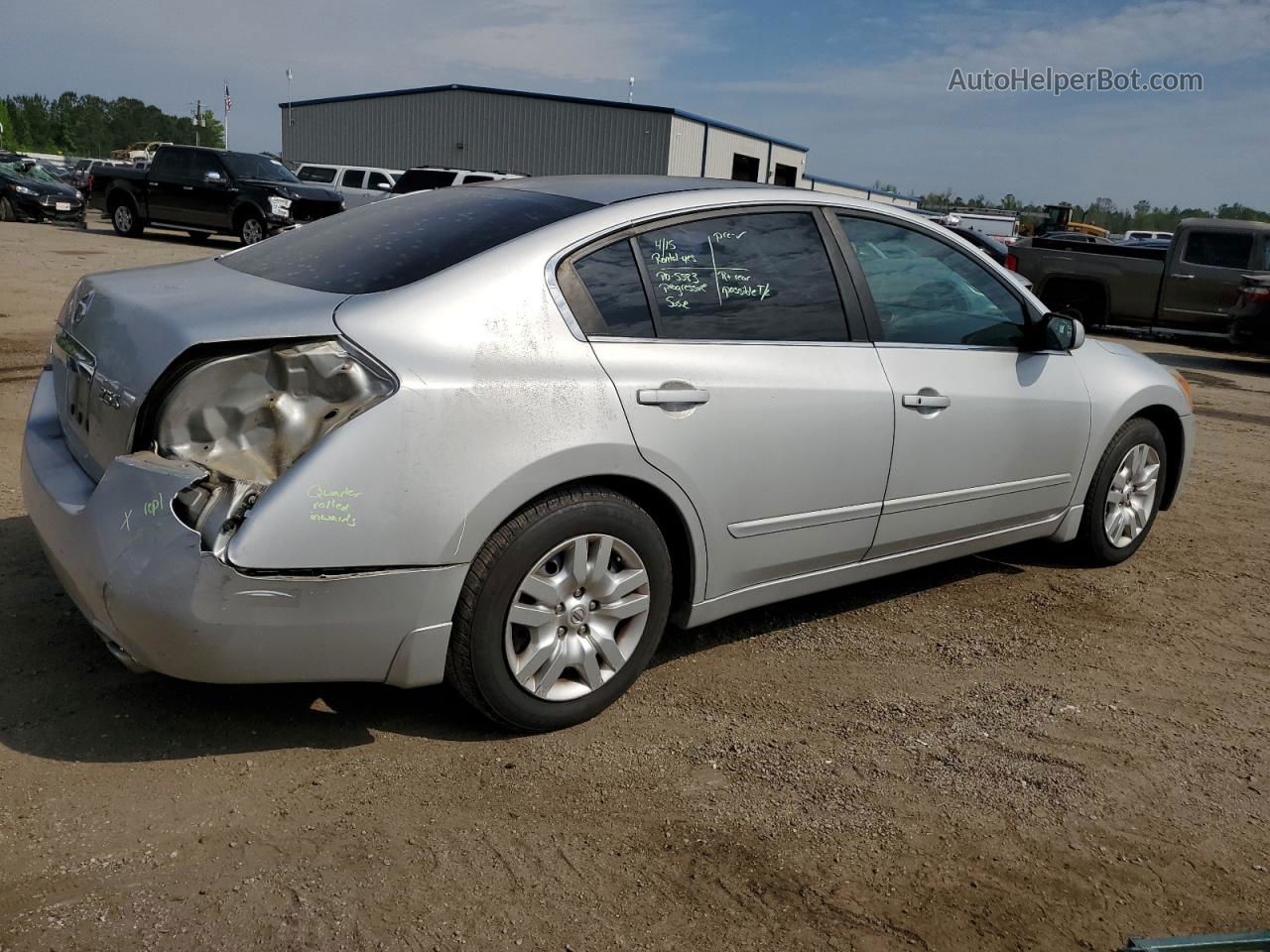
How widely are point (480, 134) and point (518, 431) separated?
135 feet

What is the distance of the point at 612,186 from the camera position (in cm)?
376

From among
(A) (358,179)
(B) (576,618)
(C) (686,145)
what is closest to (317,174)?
(A) (358,179)

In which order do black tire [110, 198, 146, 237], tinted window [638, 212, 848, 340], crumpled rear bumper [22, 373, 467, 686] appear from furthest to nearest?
1. black tire [110, 198, 146, 237]
2. tinted window [638, 212, 848, 340]
3. crumpled rear bumper [22, 373, 467, 686]

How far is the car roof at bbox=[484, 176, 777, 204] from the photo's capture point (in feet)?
11.8

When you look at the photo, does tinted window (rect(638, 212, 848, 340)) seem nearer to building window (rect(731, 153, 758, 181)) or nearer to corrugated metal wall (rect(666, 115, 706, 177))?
corrugated metal wall (rect(666, 115, 706, 177))

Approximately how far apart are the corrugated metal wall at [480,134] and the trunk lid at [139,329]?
1277 inches

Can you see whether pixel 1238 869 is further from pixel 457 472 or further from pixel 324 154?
pixel 324 154

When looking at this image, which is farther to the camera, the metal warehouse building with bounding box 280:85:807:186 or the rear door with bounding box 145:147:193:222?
the metal warehouse building with bounding box 280:85:807:186

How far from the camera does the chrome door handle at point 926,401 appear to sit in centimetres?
393

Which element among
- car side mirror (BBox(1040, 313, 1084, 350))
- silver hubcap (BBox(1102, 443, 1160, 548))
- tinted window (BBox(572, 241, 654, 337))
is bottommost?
silver hubcap (BBox(1102, 443, 1160, 548))

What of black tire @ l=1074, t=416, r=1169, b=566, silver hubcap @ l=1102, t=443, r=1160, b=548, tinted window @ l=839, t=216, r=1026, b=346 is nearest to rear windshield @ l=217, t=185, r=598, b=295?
tinted window @ l=839, t=216, r=1026, b=346

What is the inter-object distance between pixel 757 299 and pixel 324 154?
A: 155ft

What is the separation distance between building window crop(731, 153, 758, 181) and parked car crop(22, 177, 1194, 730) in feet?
129

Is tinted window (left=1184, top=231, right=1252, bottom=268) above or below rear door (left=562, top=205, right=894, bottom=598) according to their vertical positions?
above
